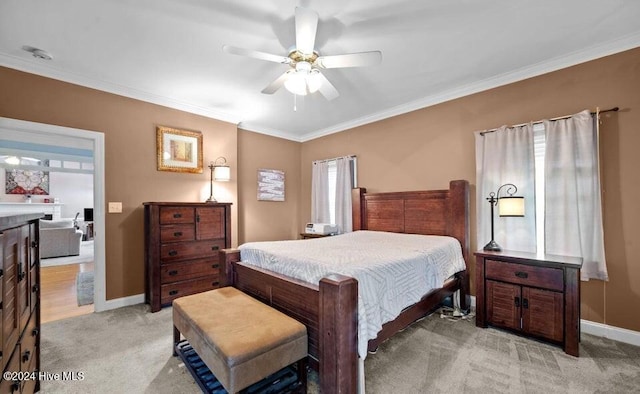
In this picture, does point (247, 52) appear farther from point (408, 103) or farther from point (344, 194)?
point (344, 194)

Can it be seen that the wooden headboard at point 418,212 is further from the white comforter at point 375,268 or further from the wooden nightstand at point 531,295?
the wooden nightstand at point 531,295

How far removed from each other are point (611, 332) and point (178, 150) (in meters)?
5.24

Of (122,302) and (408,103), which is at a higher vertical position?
(408,103)

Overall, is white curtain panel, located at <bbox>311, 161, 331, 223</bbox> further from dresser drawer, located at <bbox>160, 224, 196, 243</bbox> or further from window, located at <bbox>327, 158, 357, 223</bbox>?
dresser drawer, located at <bbox>160, 224, 196, 243</bbox>

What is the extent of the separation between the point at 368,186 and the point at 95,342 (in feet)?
12.4

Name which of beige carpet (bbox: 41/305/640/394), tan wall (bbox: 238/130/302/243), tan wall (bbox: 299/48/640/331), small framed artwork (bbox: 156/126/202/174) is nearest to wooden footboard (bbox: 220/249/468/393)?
beige carpet (bbox: 41/305/640/394)

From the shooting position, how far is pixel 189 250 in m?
3.42

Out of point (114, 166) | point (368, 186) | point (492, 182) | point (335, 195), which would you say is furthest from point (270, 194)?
point (492, 182)

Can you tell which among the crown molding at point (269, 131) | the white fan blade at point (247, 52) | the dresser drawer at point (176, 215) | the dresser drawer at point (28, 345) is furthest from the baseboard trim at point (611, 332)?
the crown molding at point (269, 131)

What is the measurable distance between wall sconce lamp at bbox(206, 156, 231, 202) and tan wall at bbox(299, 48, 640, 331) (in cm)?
240

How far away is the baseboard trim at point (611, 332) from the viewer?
233cm

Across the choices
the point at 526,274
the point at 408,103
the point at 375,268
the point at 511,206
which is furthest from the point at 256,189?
the point at 526,274

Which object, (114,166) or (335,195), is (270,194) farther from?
(114,166)

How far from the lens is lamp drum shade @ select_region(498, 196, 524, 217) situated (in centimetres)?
266
